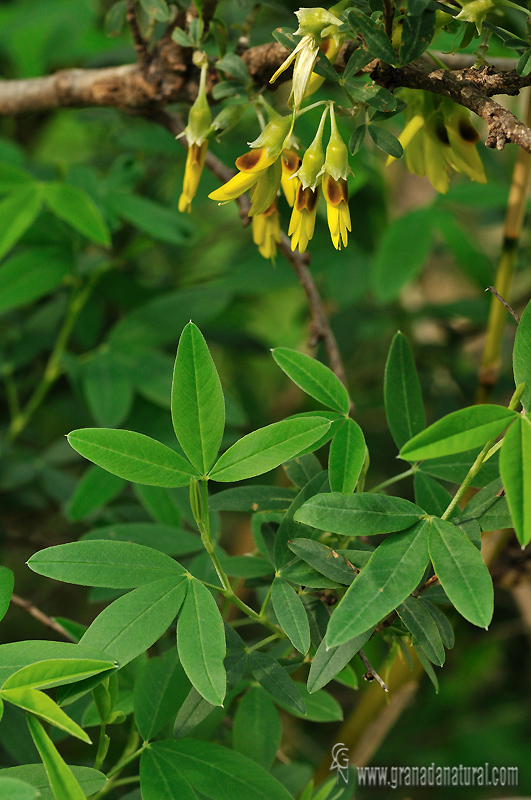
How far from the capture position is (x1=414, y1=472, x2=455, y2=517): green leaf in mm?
A: 457

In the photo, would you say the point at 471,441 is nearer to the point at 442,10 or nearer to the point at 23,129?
the point at 442,10

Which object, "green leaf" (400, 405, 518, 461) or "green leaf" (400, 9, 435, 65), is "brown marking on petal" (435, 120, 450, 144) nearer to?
"green leaf" (400, 9, 435, 65)

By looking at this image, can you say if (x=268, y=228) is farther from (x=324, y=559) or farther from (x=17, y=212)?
(x=17, y=212)

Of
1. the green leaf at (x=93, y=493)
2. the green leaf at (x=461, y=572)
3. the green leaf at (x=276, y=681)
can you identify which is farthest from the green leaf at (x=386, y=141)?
the green leaf at (x=93, y=493)

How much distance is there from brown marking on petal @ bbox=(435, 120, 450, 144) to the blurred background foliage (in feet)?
0.78

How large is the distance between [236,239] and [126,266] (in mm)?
410

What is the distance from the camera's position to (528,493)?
1.10ft

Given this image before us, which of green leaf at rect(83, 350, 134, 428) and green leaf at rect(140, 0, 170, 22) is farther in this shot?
green leaf at rect(83, 350, 134, 428)

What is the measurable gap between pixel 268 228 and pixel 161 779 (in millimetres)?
392

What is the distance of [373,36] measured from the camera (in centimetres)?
38

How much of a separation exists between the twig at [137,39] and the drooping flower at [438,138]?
0.28m

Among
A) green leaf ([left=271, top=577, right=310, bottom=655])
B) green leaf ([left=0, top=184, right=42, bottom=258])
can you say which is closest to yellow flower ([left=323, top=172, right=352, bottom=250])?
green leaf ([left=271, top=577, right=310, bottom=655])

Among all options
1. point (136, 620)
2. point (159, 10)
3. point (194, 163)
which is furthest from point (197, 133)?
point (136, 620)

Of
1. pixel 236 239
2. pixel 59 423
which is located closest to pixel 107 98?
pixel 59 423
